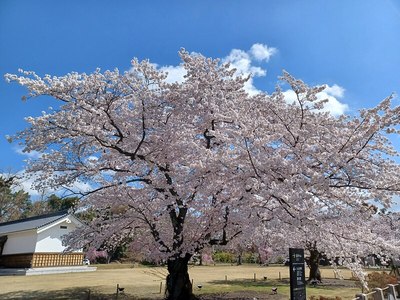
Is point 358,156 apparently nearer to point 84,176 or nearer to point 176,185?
point 176,185

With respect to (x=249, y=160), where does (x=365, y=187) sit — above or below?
below

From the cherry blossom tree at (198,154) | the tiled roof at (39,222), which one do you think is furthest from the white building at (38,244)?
the cherry blossom tree at (198,154)

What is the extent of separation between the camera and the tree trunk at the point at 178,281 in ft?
39.6

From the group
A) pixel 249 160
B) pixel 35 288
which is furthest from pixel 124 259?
pixel 249 160

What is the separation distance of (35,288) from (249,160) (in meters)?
14.3

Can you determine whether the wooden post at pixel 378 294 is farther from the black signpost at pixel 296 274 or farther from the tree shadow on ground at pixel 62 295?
the tree shadow on ground at pixel 62 295

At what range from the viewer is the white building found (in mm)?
26375

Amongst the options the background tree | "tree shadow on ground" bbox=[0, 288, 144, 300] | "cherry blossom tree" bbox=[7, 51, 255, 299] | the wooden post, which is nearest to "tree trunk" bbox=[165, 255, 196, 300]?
"cherry blossom tree" bbox=[7, 51, 255, 299]

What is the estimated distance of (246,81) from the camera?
1240 cm

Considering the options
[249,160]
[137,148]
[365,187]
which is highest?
[137,148]

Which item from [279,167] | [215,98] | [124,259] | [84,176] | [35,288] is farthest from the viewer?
[124,259]

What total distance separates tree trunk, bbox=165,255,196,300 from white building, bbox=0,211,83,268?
1691 centimetres

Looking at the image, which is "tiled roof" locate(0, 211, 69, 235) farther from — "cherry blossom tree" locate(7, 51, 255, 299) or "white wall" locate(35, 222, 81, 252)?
"cherry blossom tree" locate(7, 51, 255, 299)

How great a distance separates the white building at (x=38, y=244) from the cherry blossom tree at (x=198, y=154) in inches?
657
